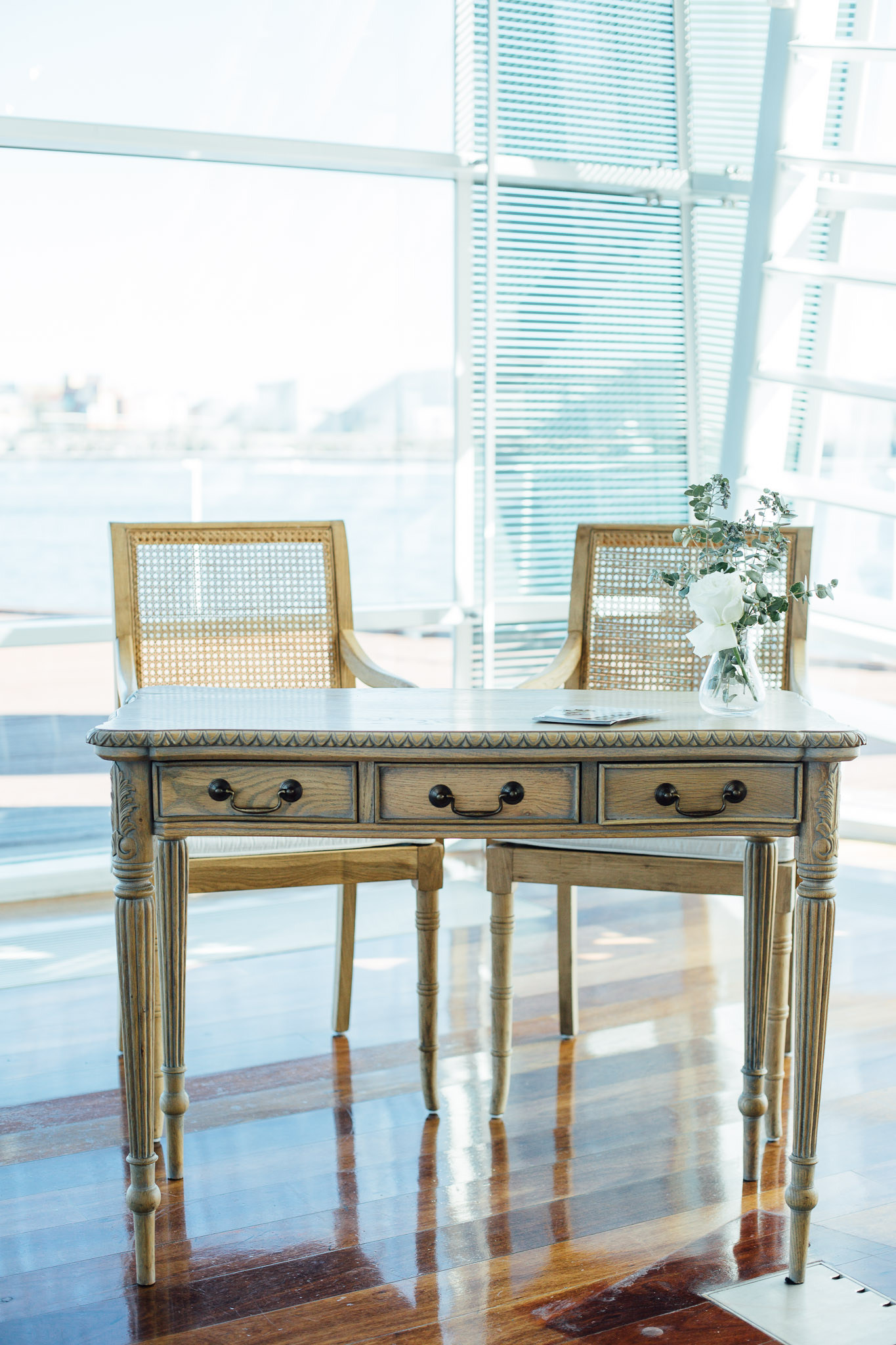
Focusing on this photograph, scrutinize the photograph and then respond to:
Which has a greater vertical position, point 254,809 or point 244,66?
point 244,66

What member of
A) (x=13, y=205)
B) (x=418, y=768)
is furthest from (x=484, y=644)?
(x=418, y=768)

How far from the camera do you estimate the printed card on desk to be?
1.97 meters

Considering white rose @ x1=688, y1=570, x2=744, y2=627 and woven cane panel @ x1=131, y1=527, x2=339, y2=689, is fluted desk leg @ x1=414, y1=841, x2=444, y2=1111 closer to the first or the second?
woven cane panel @ x1=131, y1=527, x2=339, y2=689

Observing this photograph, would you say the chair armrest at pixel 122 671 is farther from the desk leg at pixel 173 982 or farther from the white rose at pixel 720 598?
the white rose at pixel 720 598

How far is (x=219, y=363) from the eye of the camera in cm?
386

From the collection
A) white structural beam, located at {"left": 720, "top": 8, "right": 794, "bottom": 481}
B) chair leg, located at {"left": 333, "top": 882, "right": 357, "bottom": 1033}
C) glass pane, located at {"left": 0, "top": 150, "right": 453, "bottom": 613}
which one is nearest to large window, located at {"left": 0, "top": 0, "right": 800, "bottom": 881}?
glass pane, located at {"left": 0, "top": 150, "right": 453, "bottom": 613}

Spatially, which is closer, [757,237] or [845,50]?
[845,50]

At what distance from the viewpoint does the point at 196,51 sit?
12.0 ft

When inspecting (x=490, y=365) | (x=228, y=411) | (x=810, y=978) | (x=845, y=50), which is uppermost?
(x=845, y=50)

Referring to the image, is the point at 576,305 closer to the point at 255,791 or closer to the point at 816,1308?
the point at 255,791

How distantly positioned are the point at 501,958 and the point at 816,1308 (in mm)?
784

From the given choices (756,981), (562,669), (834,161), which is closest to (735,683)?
(756,981)

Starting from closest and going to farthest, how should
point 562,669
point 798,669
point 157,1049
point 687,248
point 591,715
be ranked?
1. point 591,715
2. point 157,1049
3. point 798,669
4. point 562,669
5. point 687,248

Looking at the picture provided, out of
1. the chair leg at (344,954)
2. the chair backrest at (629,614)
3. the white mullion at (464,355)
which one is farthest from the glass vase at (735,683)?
the white mullion at (464,355)
